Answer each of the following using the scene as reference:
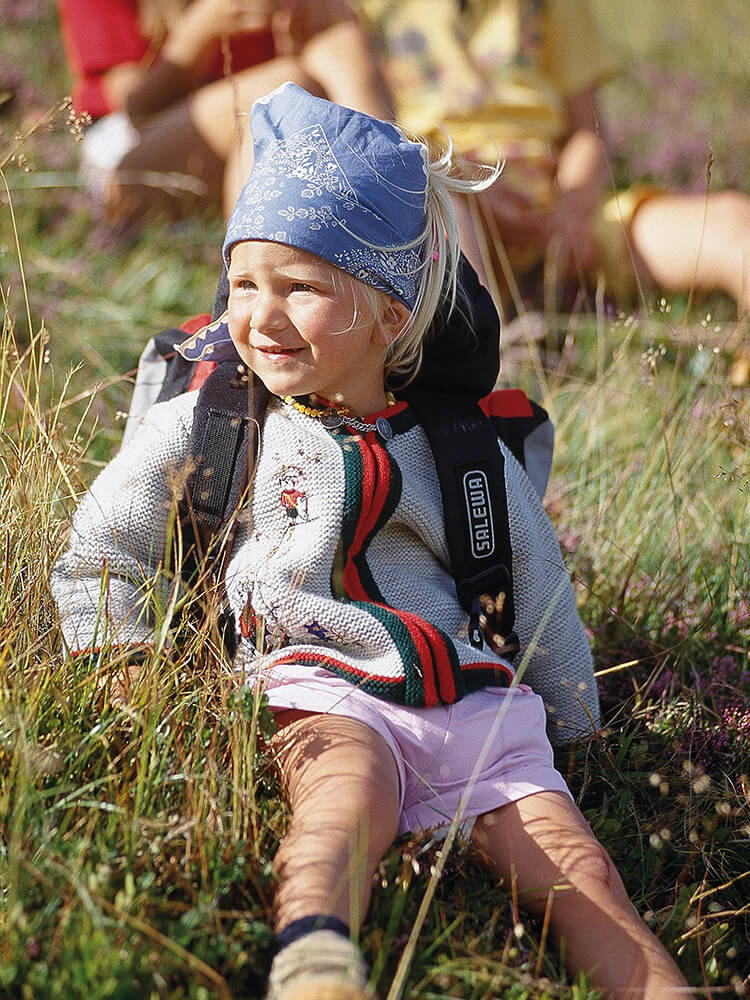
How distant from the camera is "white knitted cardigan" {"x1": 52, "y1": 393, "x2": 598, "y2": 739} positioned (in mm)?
2188

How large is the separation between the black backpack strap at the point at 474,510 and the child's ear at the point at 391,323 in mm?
198

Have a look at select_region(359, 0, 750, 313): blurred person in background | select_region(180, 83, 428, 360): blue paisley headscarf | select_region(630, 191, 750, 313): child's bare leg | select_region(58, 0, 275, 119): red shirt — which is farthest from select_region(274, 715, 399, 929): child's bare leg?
select_region(58, 0, 275, 119): red shirt

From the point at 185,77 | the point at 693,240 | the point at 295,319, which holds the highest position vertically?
the point at 185,77

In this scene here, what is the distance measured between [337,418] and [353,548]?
0.28 metres

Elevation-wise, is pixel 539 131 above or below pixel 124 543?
above

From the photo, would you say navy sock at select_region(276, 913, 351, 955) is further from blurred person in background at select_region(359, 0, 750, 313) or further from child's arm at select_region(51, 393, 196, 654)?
blurred person in background at select_region(359, 0, 750, 313)

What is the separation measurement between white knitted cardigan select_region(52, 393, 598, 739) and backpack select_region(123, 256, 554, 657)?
39mm

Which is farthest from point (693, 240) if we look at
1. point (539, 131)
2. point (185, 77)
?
point (185, 77)

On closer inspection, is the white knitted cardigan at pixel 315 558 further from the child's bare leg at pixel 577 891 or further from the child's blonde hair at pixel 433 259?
the child's bare leg at pixel 577 891

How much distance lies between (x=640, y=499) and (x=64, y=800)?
2007 mm

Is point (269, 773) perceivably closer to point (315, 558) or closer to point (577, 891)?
point (315, 558)

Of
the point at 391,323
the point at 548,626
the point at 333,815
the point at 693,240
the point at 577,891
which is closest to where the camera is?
the point at 333,815

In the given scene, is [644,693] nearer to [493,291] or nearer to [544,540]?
[544,540]

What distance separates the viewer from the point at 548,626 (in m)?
2.49
